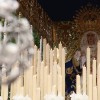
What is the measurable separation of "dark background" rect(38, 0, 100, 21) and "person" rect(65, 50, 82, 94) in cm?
50

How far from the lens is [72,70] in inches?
159

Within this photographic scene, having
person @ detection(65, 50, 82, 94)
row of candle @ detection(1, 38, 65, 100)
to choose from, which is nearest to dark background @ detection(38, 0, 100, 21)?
person @ detection(65, 50, 82, 94)

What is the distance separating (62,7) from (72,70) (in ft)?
2.71

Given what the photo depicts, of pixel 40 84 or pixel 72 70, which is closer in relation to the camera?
pixel 40 84

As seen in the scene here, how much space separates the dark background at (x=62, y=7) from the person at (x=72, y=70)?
0.50 meters

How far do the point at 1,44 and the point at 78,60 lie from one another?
3.64 m

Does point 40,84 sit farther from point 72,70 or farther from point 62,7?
point 72,70

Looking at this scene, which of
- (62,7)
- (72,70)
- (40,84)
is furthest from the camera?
(72,70)

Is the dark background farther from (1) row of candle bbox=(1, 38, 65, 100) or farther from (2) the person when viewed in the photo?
(1) row of candle bbox=(1, 38, 65, 100)

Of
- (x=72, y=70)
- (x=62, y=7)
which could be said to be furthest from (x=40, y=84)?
(x=72, y=70)

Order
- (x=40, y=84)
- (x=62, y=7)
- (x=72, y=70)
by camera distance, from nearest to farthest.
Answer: (x=40, y=84)
(x=62, y=7)
(x=72, y=70)

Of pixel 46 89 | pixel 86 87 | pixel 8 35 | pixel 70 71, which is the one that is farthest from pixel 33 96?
pixel 70 71

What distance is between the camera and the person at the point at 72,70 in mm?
3936

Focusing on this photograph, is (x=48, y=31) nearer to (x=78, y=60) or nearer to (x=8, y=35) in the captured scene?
(x=78, y=60)
